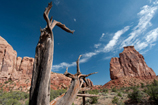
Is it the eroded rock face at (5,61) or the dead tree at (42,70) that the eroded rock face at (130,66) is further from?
the dead tree at (42,70)

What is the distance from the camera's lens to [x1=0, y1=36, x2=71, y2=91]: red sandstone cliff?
1166 inches

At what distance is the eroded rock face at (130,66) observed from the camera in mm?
46719

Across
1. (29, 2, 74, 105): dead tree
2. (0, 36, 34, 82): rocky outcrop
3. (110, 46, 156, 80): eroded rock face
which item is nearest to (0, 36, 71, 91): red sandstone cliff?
(0, 36, 34, 82): rocky outcrop

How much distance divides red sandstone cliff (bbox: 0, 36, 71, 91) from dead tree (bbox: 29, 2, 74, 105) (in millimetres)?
32557

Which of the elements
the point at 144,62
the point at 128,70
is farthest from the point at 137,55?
the point at 128,70

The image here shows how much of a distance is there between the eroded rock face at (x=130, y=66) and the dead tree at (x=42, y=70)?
52.6 metres

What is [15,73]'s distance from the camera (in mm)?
36500

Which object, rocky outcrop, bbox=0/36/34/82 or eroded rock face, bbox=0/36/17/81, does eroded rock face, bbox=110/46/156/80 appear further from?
eroded rock face, bbox=0/36/17/81

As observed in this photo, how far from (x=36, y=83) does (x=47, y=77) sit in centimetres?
17

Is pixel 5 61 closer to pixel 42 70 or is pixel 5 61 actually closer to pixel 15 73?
pixel 15 73

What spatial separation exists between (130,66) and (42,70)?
5961cm

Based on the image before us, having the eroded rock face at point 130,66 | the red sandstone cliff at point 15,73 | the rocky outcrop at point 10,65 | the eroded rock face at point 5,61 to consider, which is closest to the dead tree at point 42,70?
the red sandstone cliff at point 15,73

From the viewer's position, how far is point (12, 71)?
36375mm

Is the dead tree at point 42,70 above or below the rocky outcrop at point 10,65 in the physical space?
below
